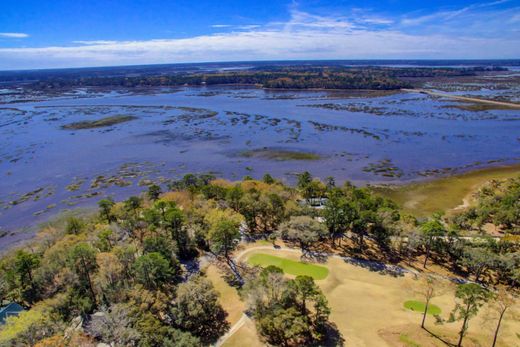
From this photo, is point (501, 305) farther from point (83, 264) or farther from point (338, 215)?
point (83, 264)

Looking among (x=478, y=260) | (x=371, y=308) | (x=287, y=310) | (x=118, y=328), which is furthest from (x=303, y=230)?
(x=118, y=328)

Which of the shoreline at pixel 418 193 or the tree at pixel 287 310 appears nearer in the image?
the tree at pixel 287 310

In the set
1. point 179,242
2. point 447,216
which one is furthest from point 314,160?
point 179,242

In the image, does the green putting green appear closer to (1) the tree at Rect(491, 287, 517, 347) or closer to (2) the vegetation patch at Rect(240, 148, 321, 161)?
(1) the tree at Rect(491, 287, 517, 347)

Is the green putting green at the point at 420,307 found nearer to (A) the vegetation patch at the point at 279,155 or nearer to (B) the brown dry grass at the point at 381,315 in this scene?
(B) the brown dry grass at the point at 381,315

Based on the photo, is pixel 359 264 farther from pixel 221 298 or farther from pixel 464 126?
pixel 464 126

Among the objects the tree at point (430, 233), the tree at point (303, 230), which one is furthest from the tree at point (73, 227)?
the tree at point (430, 233)

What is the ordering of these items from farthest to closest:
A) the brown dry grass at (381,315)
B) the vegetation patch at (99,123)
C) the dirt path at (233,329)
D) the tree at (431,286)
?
the vegetation patch at (99,123) < the tree at (431,286) < the dirt path at (233,329) < the brown dry grass at (381,315)

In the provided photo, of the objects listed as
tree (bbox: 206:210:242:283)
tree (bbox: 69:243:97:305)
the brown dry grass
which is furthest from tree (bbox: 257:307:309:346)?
tree (bbox: 69:243:97:305)
